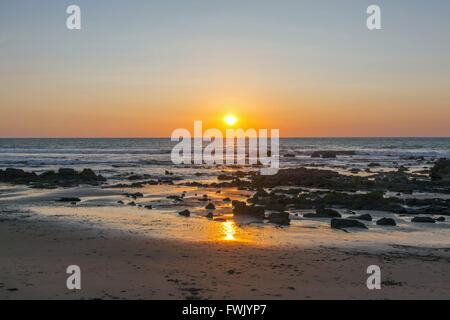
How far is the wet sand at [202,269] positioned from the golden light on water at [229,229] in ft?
2.98

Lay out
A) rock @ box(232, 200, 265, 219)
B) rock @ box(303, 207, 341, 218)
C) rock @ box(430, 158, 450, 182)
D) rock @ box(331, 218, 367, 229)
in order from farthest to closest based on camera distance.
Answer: rock @ box(430, 158, 450, 182) < rock @ box(303, 207, 341, 218) < rock @ box(232, 200, 265, 219) < rock @ box(331, 218, 367, 229)

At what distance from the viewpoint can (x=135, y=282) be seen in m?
8.03

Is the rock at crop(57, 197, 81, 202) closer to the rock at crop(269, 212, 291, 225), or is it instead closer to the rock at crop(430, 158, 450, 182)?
the rock at crop(269, 212, 291, 225)

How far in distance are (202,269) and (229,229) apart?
15.7 feet

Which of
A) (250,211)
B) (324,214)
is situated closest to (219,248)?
(250,211)

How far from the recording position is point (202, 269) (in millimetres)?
8945

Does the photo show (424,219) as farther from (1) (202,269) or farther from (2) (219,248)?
(1) (202,269)

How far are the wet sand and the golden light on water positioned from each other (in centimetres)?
91

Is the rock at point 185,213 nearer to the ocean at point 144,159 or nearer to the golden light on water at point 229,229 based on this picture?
the golden light on water at point 229,229

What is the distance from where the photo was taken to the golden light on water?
12352mm

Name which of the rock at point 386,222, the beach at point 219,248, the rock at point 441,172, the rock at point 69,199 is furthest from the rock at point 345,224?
the rock at point 441,172

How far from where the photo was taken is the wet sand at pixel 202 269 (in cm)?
755

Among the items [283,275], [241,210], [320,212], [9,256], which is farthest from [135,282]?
[320,212]

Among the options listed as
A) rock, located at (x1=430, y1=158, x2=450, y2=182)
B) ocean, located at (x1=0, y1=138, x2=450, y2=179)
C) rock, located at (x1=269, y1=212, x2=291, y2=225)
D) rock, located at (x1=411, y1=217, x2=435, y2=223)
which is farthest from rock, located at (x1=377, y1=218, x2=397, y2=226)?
ocean, located at (x1=0, y1=138, x2=450, y2=179)
